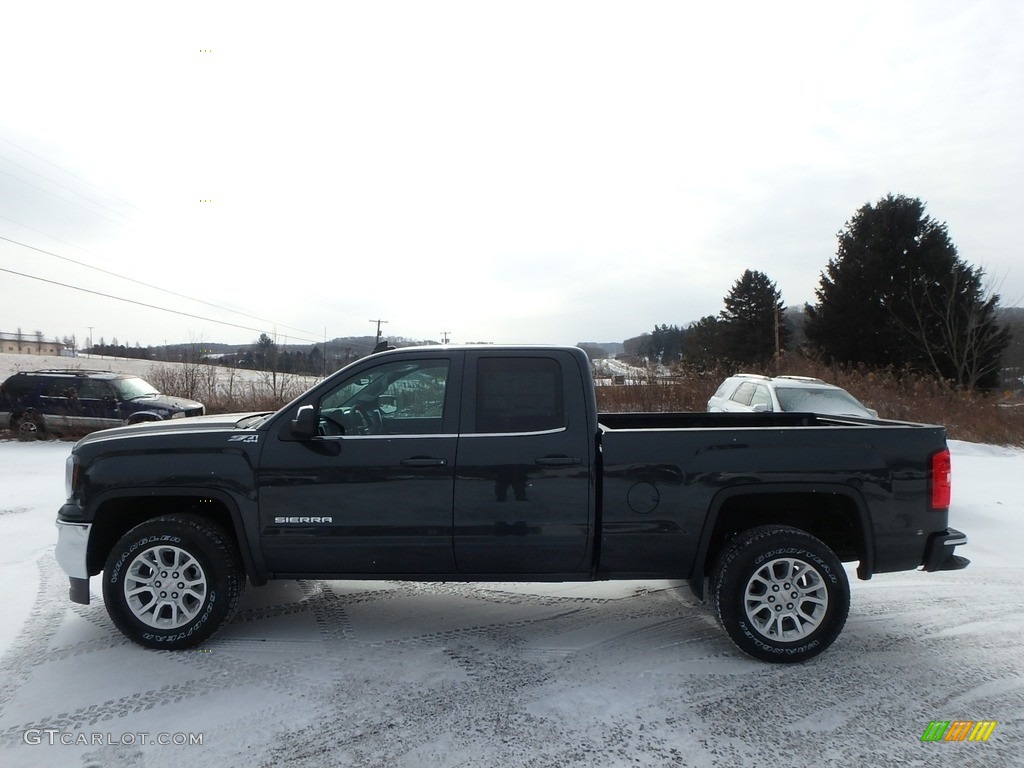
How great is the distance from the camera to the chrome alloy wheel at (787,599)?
418 centimetres

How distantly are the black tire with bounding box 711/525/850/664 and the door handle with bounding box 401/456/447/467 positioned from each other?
185 cm

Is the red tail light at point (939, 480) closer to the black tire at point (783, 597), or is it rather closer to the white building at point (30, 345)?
the black tire at point (783, 597)

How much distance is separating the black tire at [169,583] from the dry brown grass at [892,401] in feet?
54.8

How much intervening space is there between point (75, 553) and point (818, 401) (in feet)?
34.5

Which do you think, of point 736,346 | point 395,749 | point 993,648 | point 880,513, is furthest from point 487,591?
point 736,346

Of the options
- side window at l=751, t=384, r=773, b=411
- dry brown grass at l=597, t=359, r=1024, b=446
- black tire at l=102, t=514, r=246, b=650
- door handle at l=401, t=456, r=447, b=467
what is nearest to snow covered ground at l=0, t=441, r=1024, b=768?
black tire at l=102, t=514, r=246, b=650

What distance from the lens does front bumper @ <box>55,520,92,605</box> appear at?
14.2ft

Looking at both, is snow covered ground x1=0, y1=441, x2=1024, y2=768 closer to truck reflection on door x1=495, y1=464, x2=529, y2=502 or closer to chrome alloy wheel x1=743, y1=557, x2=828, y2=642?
chrome alloy wheel x1=743, y1=557, x2=828, y2=642

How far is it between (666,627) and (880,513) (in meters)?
1.58

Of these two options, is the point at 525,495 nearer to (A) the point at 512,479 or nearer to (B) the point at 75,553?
(A) the point at 512,479

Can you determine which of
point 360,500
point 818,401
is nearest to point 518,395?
point 360,500

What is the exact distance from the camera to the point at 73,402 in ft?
52.0

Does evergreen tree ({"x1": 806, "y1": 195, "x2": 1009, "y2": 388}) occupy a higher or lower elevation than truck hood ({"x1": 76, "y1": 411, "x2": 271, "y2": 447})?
higher

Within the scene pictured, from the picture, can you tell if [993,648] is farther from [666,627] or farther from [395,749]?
[395,749]
